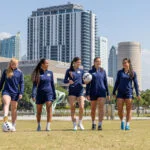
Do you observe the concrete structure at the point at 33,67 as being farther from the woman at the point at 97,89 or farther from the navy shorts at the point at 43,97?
the navy shorts at the point at 43,97

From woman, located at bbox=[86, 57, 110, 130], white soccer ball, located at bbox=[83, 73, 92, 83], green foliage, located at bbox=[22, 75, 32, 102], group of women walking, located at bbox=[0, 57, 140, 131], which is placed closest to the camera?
group of women walking, located at bbox=[0, 57, 140, 131]

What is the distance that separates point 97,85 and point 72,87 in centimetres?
77

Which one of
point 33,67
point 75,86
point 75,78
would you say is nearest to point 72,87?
point 75,86

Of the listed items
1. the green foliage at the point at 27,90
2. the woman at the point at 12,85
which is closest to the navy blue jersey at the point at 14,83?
the woman at the point at 12,85

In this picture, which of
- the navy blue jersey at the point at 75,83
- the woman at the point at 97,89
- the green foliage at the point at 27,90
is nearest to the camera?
the navy blue jersey at the point at 75,83

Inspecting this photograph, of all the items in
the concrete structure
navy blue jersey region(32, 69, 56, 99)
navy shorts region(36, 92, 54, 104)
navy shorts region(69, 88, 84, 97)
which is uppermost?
the concrete structure

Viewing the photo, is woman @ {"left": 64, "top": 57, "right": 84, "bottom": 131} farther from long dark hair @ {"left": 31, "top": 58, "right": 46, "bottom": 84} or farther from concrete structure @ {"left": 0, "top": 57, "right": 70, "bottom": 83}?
concrete structure @ {"left": 0, "top": 57, "right": 70, "bottom": 83}

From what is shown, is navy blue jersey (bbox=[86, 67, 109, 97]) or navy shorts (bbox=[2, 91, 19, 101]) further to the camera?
navy blue jersey (bbox=[86, 67, 109, 97])

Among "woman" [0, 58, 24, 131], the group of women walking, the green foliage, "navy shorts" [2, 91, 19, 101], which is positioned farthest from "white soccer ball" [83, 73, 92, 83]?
the green foliage

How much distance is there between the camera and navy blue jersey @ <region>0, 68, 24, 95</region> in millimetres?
12078

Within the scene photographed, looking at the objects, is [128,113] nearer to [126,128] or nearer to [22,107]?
[126,128]

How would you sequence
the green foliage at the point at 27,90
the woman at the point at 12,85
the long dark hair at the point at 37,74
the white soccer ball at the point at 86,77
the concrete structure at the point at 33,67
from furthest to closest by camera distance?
the concrete structure at the point at 33,67
the green foliage at the point at 27,90
the white soccer ball at the point at 86,77
the long dark hair at the point at 37,74
the woman at the point at 12,85

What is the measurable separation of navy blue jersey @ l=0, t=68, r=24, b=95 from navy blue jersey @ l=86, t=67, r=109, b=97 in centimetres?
203

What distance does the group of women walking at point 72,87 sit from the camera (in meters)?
12.1
